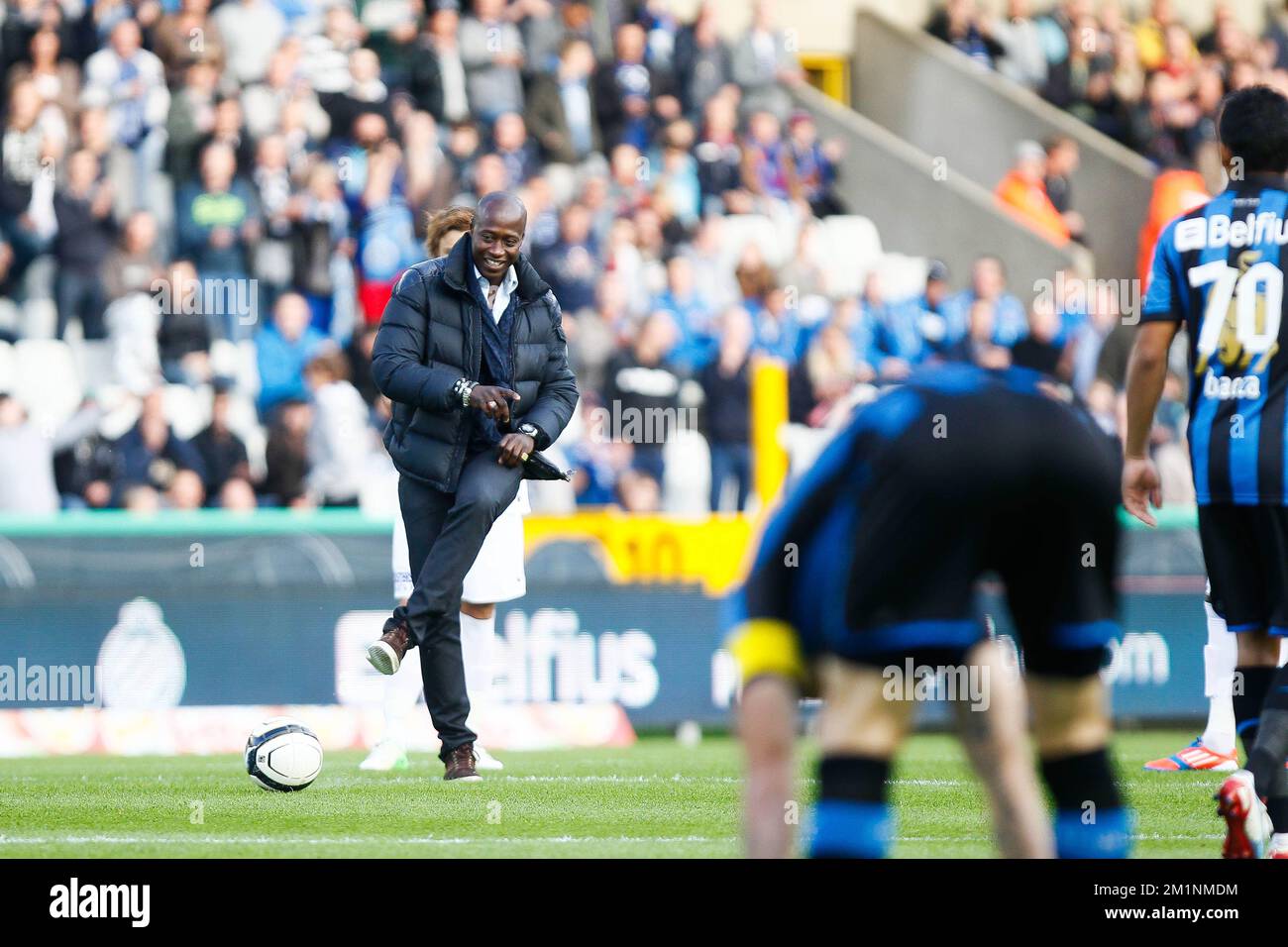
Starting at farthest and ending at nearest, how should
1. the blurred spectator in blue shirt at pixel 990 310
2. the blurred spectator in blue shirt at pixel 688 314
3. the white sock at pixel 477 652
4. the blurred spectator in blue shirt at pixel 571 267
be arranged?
the blurred spectator in blue shirt at pixel 990 310 → the blurred spectator in blue shirt at pixel 571 267 → the blurred spectator in blue shirt at pixel 688 314 → the white sock at pixel 477 652

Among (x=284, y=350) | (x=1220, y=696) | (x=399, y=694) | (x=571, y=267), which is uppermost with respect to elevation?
(x=571, y=267)

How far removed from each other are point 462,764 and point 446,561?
903 millimetres

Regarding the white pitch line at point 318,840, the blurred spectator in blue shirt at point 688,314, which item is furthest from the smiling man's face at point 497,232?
the blurred spectator in blue shirt at point 688,314

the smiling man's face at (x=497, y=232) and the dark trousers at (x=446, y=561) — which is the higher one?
the smiling man's face at (x=497, y=232)

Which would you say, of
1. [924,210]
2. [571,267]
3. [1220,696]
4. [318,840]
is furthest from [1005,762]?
[924,210]

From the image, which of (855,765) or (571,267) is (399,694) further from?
(571,267)

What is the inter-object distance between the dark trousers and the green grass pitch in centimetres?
37

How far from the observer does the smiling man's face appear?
359 inches

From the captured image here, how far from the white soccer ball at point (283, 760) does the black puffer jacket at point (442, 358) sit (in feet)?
4.00

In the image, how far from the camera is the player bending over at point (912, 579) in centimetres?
483

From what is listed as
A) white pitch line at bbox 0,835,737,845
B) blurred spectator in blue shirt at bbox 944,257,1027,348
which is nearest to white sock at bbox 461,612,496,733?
white pitch line at bbox 0,835,737,845

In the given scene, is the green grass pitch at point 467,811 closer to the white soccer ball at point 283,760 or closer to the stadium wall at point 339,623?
the white soccer ball at point 283,760

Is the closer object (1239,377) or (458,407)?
(1239,377)

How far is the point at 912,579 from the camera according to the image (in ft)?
15.9
